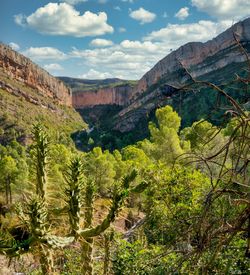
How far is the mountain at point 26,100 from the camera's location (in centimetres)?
11438

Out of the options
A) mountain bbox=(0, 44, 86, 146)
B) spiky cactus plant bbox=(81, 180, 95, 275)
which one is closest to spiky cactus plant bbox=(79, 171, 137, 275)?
spiky cactus plant bbox=(81, 180, 95, 275)

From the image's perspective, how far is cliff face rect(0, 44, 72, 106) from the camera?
170 metres

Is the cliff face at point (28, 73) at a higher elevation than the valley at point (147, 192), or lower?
higher

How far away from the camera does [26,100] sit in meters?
153

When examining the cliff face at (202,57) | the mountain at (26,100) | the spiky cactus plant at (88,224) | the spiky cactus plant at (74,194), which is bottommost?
the spiky cactus plant at (88,224)

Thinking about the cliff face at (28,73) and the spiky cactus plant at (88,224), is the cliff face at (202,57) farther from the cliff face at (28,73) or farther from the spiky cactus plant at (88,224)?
the spiky cactus plant at (88,224)

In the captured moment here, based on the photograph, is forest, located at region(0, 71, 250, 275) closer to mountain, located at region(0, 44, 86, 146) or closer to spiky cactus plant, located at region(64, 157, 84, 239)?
spiky cactus plant, located at region(64, 157, 84, 239)

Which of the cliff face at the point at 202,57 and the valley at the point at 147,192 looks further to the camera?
the cliff face at the point at 202,57

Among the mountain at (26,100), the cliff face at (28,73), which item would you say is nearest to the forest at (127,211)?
the mountain at (26,100)

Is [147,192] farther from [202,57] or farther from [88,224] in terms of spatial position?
[202,57]

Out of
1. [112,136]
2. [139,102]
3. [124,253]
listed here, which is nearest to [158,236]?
[124,253]

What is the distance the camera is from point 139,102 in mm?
181000

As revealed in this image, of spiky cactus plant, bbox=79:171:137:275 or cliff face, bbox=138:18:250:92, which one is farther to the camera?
cliff face, bbox=138:18:250:92

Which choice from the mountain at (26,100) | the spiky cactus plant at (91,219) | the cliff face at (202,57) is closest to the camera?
the spiky cactus plant at (91,219)
